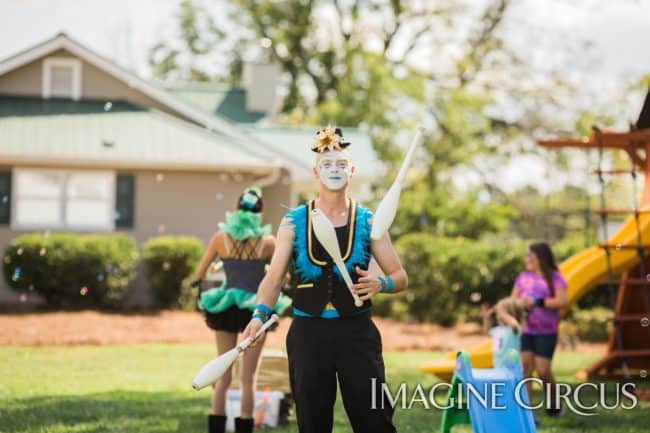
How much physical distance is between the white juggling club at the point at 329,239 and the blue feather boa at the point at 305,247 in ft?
0.31

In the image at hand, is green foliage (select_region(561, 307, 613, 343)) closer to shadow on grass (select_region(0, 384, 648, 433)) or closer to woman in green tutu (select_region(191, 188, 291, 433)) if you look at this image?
shadow on grass (select_region(0, 384, 648, 433))

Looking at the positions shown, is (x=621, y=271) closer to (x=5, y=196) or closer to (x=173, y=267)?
(x=173, y=267)

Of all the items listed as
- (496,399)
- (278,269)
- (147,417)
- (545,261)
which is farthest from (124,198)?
(278,269)

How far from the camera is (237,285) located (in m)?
7.21

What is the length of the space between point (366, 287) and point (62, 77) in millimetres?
17915

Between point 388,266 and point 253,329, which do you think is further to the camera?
point 388,266

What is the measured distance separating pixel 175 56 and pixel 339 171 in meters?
34.4

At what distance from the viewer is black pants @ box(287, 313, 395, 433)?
197 inches

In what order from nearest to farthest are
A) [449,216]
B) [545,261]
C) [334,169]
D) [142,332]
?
[334,169]
[545,261]
[142,332]
[449,216]

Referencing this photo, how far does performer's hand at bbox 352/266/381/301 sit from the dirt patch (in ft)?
33.6

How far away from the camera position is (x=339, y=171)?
204 inches

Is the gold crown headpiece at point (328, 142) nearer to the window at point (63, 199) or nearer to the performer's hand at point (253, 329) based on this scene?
the performer's hand at point (253, 329)

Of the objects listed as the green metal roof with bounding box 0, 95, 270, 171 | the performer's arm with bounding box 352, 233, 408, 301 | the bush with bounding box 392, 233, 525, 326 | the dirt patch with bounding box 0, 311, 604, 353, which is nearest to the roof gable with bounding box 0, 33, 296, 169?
the green metal roof with bounding box 0, 95, 270, 171

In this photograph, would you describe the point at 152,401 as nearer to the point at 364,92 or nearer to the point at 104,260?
the point at 104,260
